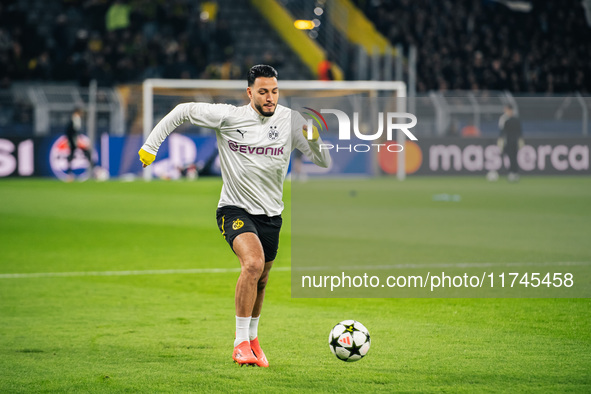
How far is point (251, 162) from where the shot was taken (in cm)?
559

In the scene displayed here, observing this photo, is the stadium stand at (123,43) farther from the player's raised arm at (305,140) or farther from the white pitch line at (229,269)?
the player's raised arm at (305,140)

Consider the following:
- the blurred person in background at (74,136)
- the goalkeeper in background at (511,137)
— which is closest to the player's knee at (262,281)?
the blurred person in background at (74,136)

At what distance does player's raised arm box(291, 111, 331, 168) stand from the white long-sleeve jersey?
10 cm

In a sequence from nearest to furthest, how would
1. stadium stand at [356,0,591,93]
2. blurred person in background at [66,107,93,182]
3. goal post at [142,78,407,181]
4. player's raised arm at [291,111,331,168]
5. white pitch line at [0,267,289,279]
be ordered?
player's raised arm at [291,111,331,168]
white pitch line at [0,267,289,279]
blurred person in background at [66,107,93,182]
goal post at [142,78,407,181]
stadium stand at [356,0,591,93]

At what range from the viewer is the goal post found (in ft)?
85.3

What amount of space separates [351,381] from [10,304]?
3.81 metres

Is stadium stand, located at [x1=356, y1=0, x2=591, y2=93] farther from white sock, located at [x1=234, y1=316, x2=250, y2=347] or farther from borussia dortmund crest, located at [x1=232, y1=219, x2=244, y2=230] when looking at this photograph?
white sock, located at [x1=234, y1=316, x2=250, y2=347]

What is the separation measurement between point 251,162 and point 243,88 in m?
22.5

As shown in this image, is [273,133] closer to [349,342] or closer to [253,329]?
[253,329]

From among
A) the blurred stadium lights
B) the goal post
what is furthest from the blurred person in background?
the blurred stadium lights

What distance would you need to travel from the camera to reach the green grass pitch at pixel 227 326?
16.4ft

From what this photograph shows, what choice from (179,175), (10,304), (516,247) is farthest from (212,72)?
(10,304)

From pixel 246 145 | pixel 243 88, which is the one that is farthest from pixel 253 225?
pixel 243 88

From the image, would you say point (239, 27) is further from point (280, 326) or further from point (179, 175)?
point (280, 326)
